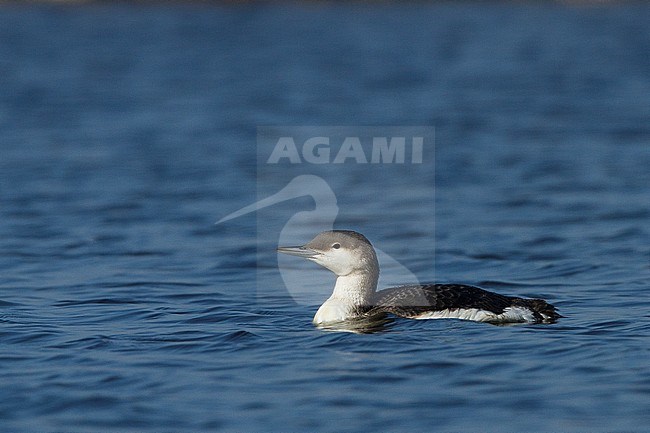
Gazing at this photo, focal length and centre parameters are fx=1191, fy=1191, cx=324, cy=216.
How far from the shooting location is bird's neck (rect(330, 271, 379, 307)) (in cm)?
899

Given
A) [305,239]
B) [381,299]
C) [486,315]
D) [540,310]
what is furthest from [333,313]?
[305,239]

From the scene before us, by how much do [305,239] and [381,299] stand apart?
3510 millimetres

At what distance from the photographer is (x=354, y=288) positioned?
9.01 m

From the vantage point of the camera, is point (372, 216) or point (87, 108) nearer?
point (372, 216)

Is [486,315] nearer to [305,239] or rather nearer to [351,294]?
[351,294]

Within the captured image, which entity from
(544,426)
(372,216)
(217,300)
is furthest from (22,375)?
(372,216)

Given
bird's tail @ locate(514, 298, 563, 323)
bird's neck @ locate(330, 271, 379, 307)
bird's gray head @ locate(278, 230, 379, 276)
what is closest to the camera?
bird's tail @ locate(514, 298, 563, 323)

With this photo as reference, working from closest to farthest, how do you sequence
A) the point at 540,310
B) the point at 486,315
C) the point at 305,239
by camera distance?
the point at 486,315
the point at 540,310
the point at 305,239

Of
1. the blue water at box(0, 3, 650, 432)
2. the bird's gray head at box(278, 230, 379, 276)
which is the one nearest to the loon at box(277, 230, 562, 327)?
the bird's gray head at box(278, 230, 379, 276)

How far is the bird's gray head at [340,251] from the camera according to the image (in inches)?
350

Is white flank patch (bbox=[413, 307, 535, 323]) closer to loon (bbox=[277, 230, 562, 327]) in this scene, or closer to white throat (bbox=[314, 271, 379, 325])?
loon (bbox=[277, 230, 562, 327])

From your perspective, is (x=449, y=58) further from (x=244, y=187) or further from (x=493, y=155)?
(x=244, y=187)

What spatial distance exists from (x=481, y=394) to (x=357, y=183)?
9005mm

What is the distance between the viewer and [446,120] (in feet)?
71.3
